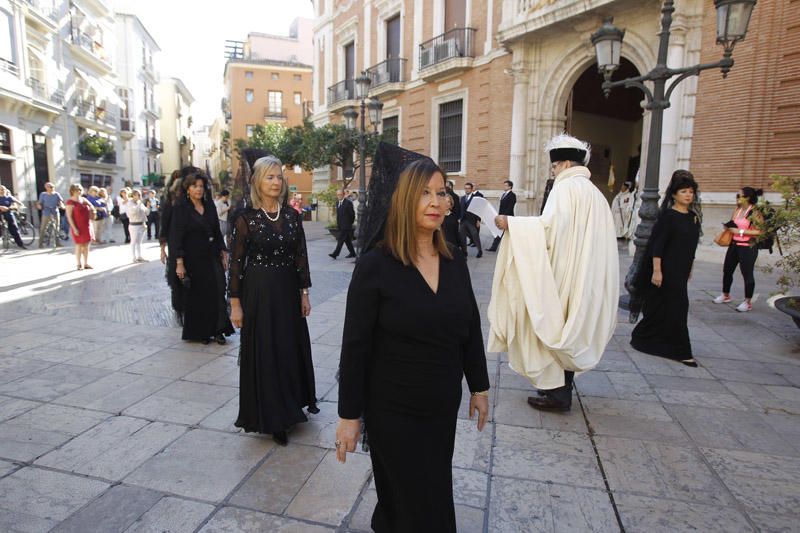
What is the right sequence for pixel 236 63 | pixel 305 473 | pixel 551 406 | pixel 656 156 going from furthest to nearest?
pixel 236 63 → pixel 656 156 → pixel 551 406 → pixel 305 473

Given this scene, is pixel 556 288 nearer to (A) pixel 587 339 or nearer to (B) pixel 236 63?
(A) pixel 587 339

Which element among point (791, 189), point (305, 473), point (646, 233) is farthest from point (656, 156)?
point (305, 473)

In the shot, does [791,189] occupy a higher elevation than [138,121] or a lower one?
lower

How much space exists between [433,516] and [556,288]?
1975mm

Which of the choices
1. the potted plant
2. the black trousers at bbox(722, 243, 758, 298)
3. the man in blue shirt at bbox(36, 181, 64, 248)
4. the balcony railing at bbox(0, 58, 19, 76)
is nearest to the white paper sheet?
the potted plant

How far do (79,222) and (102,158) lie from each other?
21232 millimetres

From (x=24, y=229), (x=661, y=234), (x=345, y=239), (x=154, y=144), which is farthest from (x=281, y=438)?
(x=154, y=144)

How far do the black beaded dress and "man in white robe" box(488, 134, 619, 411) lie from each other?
55.2 inches

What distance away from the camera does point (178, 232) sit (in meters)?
4.95

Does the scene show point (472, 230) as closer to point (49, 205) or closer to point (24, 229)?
point (49, 205)

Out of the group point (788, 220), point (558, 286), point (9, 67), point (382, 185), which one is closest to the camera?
point (382, 185)

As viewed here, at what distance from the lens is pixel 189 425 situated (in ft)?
11.0

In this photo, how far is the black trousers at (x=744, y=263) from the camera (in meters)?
6.49

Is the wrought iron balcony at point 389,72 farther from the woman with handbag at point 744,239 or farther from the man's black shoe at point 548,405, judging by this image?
the man's black shoe at point 548,405
